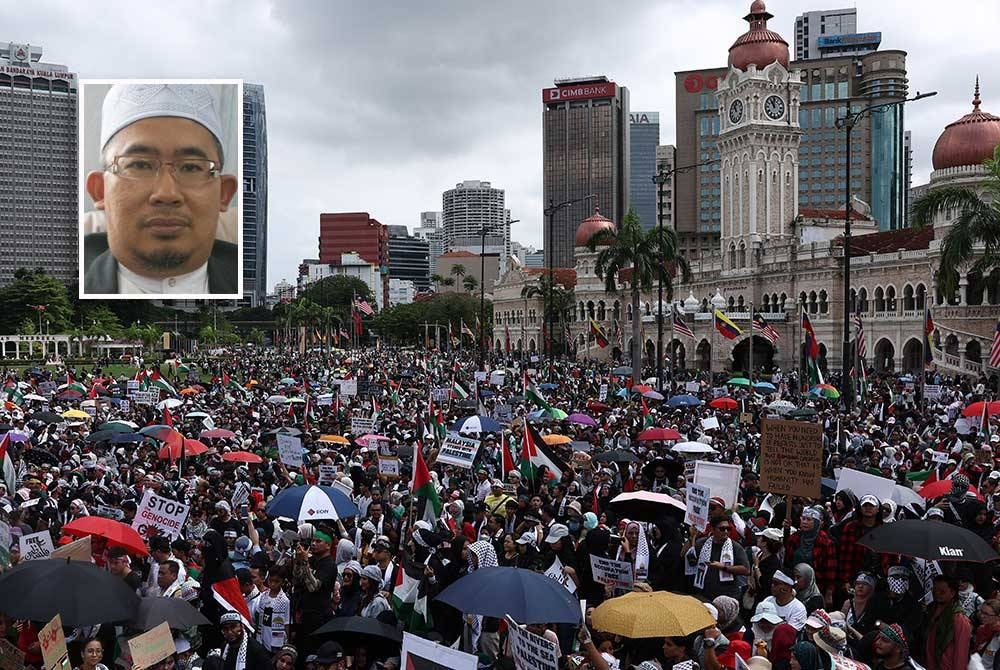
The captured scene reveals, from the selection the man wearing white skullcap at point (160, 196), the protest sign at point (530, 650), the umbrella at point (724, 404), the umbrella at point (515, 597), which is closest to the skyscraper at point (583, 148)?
the man wearing white skullcap at point (160, 196)

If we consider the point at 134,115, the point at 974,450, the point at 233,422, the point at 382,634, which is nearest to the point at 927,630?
the point at 382,634

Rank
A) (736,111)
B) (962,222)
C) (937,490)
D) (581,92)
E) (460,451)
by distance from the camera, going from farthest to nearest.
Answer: (581,92)
(736,111)
(962,222)
(460,451)
(937,490)

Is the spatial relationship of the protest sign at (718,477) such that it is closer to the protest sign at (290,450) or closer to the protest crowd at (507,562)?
the protest crowd at (507,562)

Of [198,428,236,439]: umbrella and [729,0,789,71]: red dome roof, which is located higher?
[729,0,789,71]: red dome roof

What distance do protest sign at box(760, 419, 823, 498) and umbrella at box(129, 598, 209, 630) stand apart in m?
6.09

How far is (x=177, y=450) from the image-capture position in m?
17.0

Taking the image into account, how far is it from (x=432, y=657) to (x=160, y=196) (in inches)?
2204

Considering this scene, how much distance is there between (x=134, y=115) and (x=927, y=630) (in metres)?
58.6

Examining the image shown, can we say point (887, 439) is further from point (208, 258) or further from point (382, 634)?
point (208, 258)

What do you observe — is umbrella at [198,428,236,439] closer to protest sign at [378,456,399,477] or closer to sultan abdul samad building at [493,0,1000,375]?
protest sign at [378,456,399,477]

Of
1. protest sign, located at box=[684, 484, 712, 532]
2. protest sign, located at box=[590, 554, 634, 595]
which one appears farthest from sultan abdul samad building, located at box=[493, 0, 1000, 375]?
protest sign, located at box=[590, 554, 634, 595]

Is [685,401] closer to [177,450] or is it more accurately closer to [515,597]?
[177,450]

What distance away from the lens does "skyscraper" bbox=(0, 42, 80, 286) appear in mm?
144750

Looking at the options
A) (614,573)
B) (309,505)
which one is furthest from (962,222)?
(309,505)
